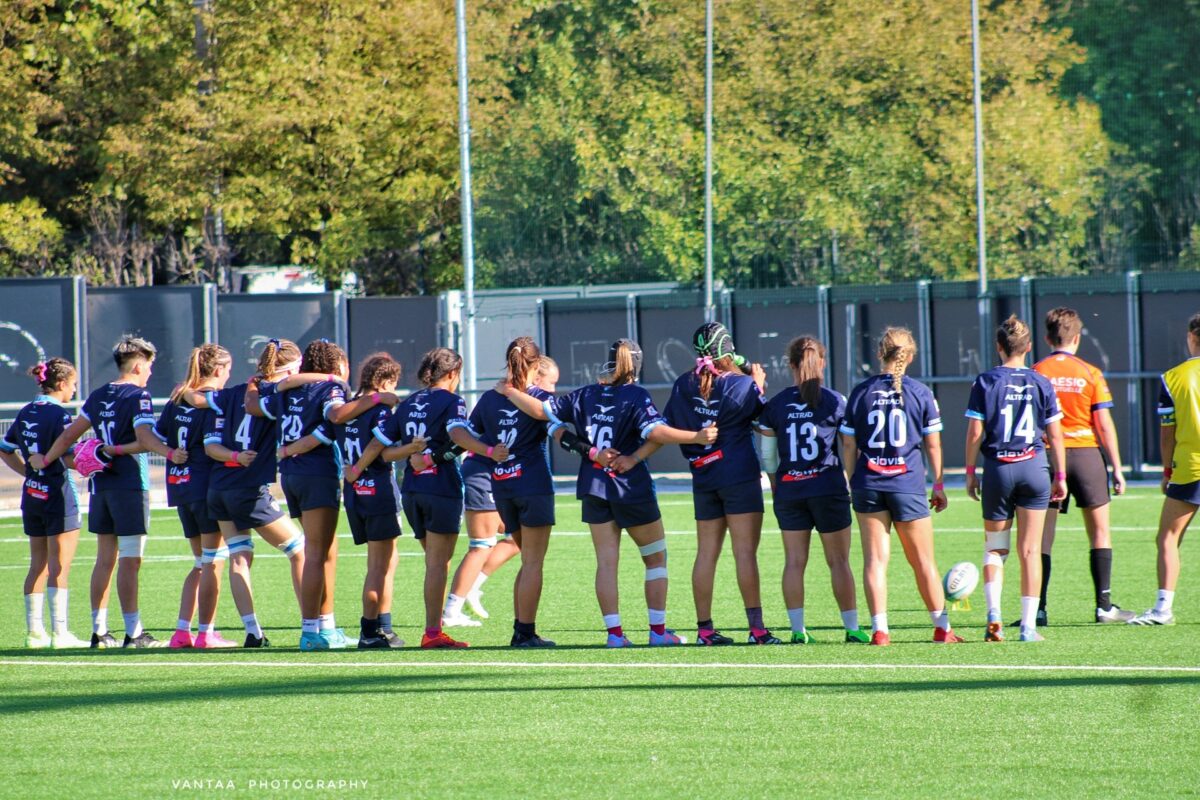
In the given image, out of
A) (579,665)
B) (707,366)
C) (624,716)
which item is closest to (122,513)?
(579,665)

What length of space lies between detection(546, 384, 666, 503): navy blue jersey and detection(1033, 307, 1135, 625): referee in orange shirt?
2707 mm

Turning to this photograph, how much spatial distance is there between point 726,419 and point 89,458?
13.6 feet

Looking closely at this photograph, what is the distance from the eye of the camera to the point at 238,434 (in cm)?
1037

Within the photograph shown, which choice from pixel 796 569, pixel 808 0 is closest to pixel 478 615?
pixel 796 569

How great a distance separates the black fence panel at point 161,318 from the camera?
92.8ft

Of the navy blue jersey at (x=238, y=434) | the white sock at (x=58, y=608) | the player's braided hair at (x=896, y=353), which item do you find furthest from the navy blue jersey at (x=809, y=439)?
the white sock at (x=58, y=608)

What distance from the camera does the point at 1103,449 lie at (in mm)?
10938

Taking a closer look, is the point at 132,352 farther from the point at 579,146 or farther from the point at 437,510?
the point at 579,146

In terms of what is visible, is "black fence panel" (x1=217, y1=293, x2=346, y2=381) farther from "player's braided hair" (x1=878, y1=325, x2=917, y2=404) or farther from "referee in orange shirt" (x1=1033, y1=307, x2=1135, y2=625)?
"player's braided hair" (x1=878, y1=325, x2=917, y2=404)

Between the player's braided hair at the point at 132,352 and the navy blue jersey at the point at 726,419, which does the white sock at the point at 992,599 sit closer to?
the navy blue jersey at the point at 726,419

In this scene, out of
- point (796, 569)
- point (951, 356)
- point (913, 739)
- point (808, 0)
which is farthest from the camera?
point (808, 0)

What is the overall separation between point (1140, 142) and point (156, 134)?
23.1m

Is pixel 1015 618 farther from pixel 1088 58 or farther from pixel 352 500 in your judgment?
pixel 1088 58

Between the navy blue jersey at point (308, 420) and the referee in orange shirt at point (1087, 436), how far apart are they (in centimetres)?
459
